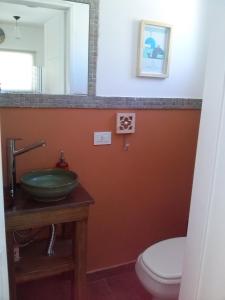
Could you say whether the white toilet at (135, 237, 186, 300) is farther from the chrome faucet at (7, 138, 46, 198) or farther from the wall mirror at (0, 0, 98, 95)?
the wall mirror at (0, 0, 98, 95)

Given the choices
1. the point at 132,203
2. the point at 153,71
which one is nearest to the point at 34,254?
the point at 132,203

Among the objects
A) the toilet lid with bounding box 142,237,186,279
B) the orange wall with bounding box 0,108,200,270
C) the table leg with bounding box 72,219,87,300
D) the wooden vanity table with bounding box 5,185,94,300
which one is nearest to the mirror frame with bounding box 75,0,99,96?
the orange wall with bounding box 0,108,200,270

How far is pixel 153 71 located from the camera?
6.12ft

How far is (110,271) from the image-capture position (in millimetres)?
2086

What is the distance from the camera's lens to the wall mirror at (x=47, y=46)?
1492mm

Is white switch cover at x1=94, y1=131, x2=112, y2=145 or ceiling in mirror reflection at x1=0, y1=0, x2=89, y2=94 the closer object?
ceiling in mirror reflection at x1=0, y1=0, x2=89, y2=94

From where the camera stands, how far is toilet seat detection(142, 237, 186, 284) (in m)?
1.44

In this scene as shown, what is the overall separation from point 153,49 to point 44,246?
145cm

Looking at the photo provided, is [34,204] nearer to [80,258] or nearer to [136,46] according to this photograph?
[80,258]

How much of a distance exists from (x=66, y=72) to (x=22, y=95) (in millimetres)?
299

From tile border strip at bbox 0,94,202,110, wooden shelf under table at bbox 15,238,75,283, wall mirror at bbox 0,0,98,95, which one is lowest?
wooden shelf under table at bbox 15,238,75,283

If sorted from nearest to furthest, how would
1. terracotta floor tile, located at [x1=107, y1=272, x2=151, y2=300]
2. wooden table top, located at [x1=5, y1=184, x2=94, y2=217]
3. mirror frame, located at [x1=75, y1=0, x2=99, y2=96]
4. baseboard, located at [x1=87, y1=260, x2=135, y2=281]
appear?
wooden table top, located at [x1=5, y1=184, x2=94, y2=217] < mirror frame, located at [x1=75, y1=0, x2=99, y2=96] < terracotta floor tile, located at [x1=107, y1=272, x2=151, y2=300] < baseboard, located at [x1=87, y1=260, x2=135, y2=281]

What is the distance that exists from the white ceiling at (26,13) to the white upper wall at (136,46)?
326 mm

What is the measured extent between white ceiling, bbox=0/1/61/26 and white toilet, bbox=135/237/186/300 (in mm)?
1492
